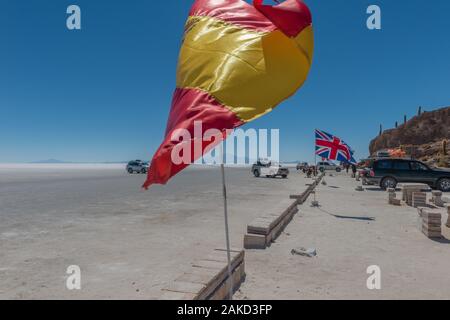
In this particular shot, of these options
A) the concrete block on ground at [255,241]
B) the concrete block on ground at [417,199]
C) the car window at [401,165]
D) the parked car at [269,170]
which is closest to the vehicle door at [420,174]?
the car window at [401,165]

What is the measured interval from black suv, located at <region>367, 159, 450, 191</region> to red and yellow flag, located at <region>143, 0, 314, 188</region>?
22.0m

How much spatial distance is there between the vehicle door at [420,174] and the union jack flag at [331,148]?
26.8 ft

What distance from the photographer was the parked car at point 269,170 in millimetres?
→ 38625

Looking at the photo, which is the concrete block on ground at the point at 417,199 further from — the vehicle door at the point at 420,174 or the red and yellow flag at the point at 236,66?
the red and yellow flag at the point at 236,66

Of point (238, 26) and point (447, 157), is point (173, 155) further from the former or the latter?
point (447, 157)

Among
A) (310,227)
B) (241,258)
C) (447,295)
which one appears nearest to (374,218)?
(310,227)

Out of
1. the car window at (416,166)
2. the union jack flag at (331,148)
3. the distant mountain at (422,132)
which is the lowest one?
the car window at (416,166)

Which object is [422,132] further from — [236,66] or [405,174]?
[236,66]

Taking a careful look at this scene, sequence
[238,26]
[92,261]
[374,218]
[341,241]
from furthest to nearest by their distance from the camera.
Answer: [374,218]
[341,241]
[92,261]
[238,26]

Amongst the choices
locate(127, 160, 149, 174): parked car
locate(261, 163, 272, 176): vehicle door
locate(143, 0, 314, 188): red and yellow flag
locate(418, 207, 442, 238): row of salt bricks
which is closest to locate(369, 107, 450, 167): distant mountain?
locate(261, 163, 272, 176): vehicle door

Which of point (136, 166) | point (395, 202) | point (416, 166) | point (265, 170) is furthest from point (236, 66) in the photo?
point (136, 166)

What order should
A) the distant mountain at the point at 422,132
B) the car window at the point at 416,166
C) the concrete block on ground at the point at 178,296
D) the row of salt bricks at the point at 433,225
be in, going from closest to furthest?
the concrete block on ground at the point at 178,296 < the row of salt bricks at the point at 433,225 < the car window at the point at 416,166 < the distant mountain at the point at 422,132

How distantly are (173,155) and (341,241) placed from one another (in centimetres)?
664
